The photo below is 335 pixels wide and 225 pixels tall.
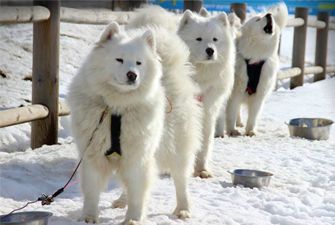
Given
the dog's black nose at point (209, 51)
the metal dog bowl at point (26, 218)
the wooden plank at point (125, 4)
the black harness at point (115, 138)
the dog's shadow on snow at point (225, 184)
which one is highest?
the wooden plank at point (125, 4)

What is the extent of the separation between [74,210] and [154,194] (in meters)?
0.77

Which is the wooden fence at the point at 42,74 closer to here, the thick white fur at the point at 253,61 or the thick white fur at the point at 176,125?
the thick white fur at the point at 176,125

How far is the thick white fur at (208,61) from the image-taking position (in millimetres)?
5312

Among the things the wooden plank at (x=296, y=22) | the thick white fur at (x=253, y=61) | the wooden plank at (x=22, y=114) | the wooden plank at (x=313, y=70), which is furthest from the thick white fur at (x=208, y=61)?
the wooden plank at (x=313, y=70)

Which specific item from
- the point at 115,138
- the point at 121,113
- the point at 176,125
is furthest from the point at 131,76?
the point at 176,125

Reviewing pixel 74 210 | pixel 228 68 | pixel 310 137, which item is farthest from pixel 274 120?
pixel 74 210

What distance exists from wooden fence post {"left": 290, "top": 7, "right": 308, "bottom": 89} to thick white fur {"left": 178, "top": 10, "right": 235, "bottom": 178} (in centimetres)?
619

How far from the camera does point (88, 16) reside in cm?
→ 707

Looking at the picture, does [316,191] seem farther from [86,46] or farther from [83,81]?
[86,46]

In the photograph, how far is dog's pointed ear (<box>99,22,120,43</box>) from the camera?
367cm

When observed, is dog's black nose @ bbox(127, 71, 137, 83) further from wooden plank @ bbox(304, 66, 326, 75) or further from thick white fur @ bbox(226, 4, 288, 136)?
wooden plank @ bbox(304, 66, 326, 75)

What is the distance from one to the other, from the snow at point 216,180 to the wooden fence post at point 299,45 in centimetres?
342

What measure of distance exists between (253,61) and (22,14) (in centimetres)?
303

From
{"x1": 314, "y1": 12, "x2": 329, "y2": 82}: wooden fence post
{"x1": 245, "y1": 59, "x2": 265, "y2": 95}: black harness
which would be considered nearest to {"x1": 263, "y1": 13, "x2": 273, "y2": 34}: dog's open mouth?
{"x1": 245, "y1": 59, "x2": 265, "y2": 95}: black harness
